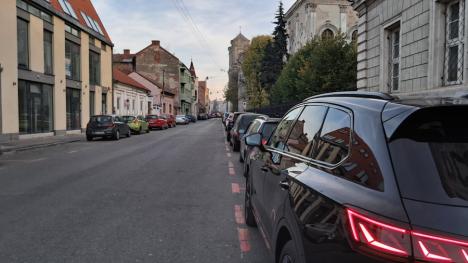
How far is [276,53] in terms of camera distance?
6219 cm

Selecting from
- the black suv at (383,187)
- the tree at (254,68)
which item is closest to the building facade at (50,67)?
the black suv at (383,187)

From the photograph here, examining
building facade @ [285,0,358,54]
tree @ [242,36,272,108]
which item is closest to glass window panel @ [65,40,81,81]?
building facade @ [285,0,358,54]

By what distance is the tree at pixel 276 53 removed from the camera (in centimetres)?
6128

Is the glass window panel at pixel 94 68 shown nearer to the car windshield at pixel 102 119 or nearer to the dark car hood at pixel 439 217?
the car windshield at pixel 102 119

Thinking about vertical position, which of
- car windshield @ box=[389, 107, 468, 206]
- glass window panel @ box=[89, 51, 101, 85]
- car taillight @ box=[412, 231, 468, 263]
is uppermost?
glass window panel @ box=[89, 51, 101, 85]

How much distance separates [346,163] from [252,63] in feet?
242

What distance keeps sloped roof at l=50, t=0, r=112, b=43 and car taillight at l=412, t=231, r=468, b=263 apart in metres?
29.2

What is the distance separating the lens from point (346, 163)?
2.54 meters

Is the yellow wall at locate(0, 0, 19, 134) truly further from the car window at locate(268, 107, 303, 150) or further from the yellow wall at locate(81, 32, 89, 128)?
the car window at locate(268, 107, 303, 150)

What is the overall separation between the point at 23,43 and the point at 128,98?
24.4m

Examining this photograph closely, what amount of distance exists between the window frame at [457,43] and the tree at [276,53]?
5039 cm

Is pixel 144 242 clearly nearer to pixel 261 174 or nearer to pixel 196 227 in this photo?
pixel 196 227

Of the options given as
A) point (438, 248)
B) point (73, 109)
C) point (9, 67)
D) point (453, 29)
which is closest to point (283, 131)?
point (438, 248)

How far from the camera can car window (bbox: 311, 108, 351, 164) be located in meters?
2.69
